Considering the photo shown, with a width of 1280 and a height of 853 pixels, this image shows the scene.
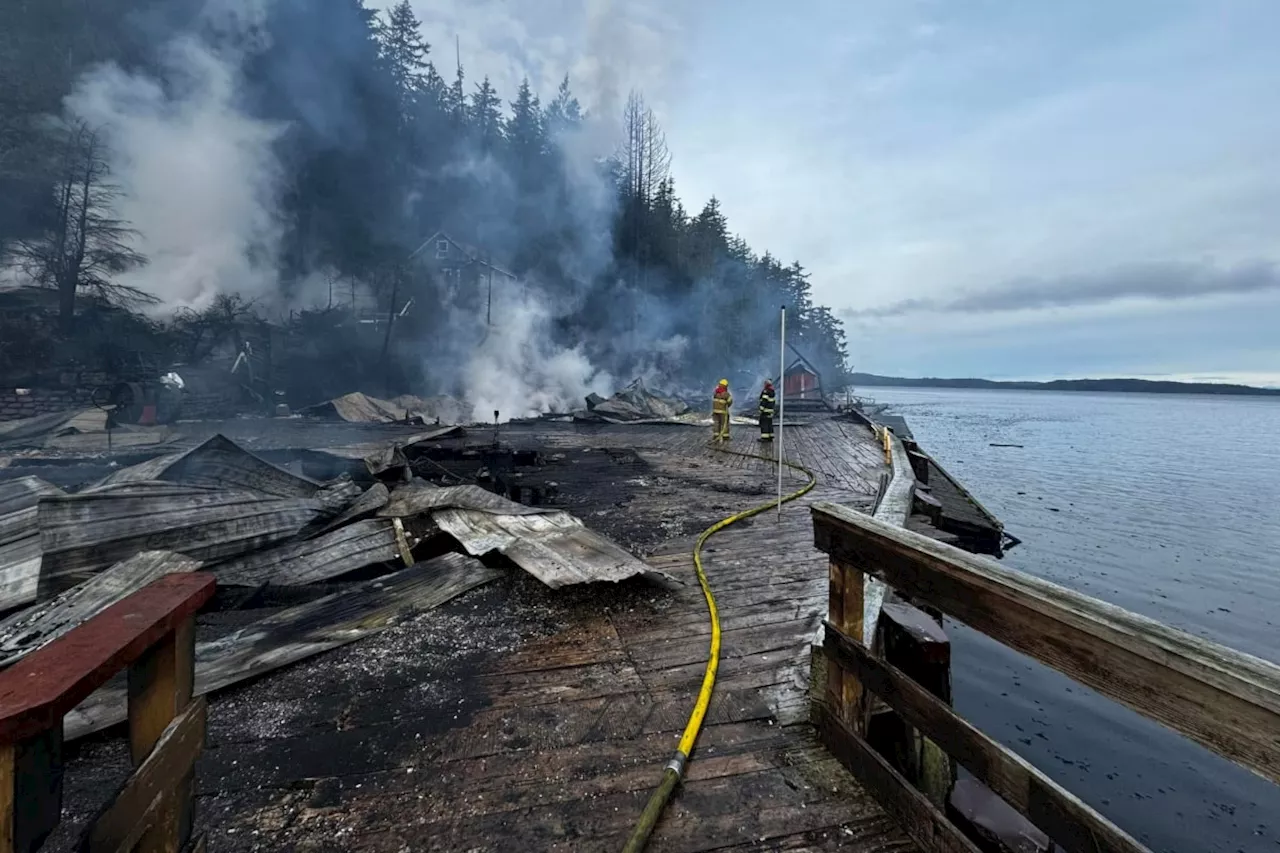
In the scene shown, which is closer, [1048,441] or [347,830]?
[347,830]

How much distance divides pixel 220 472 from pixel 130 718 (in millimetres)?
5362

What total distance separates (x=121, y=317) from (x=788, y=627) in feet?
89.6

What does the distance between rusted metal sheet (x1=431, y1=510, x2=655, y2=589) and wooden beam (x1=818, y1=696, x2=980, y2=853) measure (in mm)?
1947

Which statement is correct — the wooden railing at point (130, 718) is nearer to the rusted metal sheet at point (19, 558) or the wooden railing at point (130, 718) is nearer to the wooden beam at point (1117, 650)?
the wooden beam at point (1117, 650)

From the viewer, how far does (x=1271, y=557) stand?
12.2m

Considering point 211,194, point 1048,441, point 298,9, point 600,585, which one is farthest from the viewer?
point 1048,441

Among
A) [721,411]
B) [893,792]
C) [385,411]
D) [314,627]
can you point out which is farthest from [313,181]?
[893,792]

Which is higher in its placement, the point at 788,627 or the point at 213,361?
the point at 213,361

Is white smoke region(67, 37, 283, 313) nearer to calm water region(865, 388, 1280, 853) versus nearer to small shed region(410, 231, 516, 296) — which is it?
small shed region(410, 231, 516, 296)

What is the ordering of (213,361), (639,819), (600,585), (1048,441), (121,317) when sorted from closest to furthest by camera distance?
(639,819)
(600,585)
(121,317)
(213,361)
(1048,441)

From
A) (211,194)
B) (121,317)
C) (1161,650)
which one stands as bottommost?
(1161,650)

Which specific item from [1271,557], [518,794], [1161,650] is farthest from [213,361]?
[1271,557]

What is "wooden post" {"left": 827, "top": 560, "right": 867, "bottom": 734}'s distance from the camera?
98.3 inches

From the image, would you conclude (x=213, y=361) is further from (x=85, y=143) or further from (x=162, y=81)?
(x=162, y=81)
